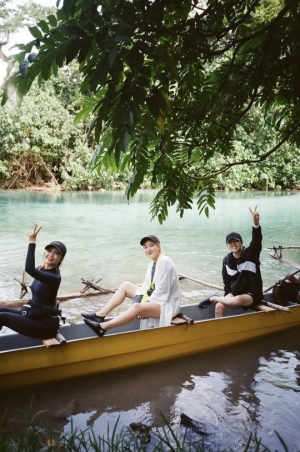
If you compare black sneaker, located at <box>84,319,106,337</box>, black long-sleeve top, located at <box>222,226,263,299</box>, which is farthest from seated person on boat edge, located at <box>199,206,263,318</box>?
black sneaker, located at <box>84,319,106,337</box>

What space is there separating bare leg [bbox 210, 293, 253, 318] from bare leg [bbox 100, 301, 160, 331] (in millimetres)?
1122

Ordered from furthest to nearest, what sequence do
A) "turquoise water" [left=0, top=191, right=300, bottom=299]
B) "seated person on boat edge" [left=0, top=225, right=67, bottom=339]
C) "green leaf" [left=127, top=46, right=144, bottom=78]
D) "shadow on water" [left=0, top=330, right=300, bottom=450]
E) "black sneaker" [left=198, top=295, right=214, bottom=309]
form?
1. "turquoise water" [left=0, top=191, right=300, bottom=299]
2. "black sneaker" [left=198, top=295, right=214, bottom=309]
3. "seated person on boat edge" [left=0, top=225, right=67, bottom=339]
4. "shadow on water" [left=0, top=330, right=300, bottom=450]
5. "green leaf" [left=127, top=46, right=144, bottom=78]

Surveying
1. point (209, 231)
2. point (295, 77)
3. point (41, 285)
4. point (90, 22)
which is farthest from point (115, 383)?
point (209, 231)

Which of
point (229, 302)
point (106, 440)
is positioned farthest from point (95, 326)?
point (229, 302)

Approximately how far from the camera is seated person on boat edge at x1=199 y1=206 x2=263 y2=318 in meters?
6.14

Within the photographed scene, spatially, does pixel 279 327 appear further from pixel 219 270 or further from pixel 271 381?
pixel 219 270

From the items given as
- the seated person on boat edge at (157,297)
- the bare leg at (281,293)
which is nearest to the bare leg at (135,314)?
the seated person on boat edge at (157,297)

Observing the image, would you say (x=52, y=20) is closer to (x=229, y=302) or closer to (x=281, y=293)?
(x=229, y=302)

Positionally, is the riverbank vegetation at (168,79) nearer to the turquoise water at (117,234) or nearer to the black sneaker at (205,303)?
the black sneaker at (205,303)

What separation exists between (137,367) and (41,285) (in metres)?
1.61

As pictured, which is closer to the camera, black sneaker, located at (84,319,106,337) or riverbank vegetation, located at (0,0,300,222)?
riverbank vegetation, located at (0,0,300,222)

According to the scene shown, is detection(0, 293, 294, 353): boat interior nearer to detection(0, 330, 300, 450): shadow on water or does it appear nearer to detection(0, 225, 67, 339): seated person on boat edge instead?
detection(0, 225, 67, 339): seated person on boat edge

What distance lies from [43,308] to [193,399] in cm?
185

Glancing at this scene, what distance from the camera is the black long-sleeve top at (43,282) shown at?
4.61 m
